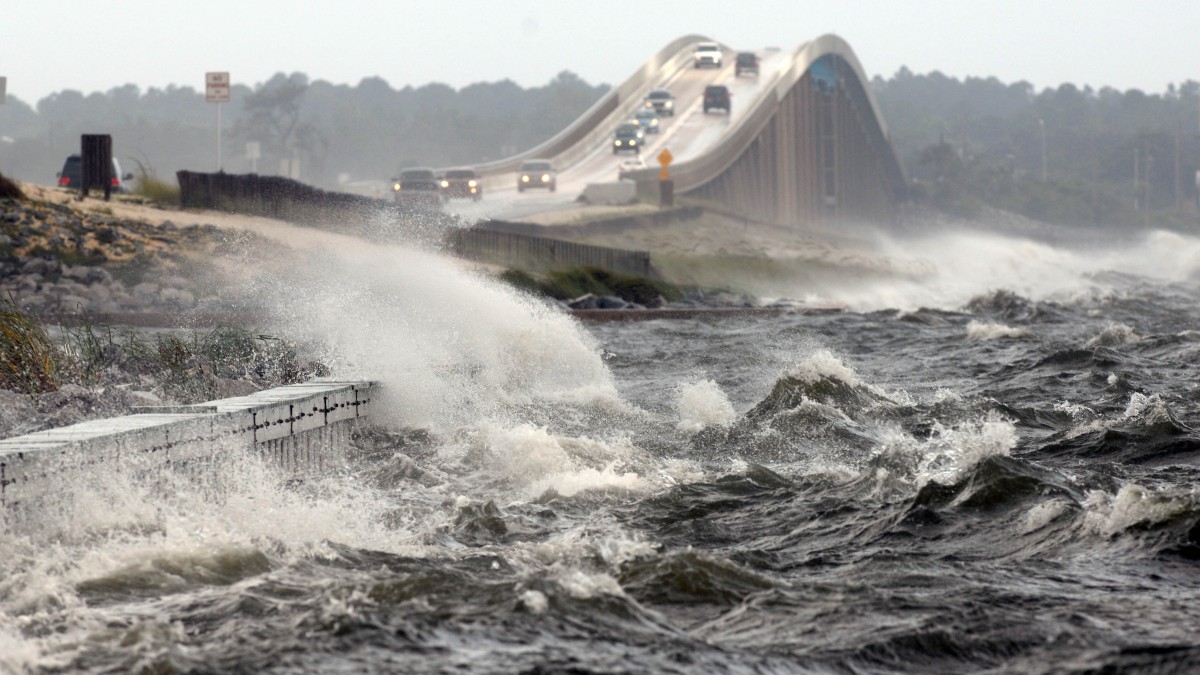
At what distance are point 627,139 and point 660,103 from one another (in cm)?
950

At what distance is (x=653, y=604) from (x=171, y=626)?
7.45ft

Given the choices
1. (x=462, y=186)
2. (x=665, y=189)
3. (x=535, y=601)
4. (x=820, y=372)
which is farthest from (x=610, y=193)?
(x=535, y=601)

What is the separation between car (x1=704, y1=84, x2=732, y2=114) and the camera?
88.4m

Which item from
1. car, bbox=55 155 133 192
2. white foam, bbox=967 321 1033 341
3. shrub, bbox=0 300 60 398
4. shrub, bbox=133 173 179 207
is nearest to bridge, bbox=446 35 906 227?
car, bbox=55 155 133 192

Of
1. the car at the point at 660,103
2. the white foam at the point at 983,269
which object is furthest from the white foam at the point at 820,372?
the car at the point at 660,103

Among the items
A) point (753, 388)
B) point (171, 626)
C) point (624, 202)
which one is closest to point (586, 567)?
point (171, 626)

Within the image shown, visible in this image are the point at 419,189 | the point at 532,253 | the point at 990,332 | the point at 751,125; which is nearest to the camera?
the point at 990,332

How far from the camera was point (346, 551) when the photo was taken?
8.62 m

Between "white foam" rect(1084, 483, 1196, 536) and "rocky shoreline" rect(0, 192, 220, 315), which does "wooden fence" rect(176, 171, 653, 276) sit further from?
"white foam" rect(1084, 483, 1196, 536)

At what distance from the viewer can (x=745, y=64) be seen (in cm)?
10006

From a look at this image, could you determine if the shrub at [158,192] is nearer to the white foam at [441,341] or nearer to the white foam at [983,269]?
the white foam at [441,341]

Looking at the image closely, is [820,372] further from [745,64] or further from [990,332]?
[745,64]

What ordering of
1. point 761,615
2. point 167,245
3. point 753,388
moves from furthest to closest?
point 167,245 → point 753,388 → point 761,615

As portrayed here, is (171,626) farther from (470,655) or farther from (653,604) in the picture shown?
(653,604)
